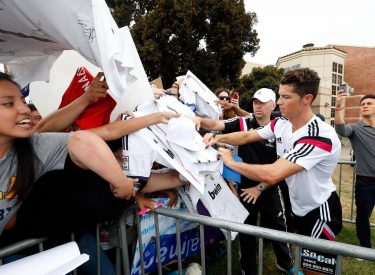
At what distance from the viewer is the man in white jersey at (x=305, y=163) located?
7.78 feet

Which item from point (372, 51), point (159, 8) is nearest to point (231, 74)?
point (159, 8)

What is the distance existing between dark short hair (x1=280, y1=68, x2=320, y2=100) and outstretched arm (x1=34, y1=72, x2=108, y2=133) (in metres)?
1.74

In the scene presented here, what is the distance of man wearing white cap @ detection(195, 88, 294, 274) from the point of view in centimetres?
316

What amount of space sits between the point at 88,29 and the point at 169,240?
1.67 m

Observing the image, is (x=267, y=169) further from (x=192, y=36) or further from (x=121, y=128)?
(x=192, y=36)

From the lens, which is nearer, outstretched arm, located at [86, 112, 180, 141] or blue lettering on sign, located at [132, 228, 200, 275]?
outstretched arm, located at [86, 112, 180, 141]

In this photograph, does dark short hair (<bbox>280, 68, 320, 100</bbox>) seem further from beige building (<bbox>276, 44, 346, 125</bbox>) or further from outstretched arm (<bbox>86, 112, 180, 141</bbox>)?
beige building (<bbox>276, 44, 346, 125</bbox>)

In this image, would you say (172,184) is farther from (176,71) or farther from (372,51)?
(372,51)

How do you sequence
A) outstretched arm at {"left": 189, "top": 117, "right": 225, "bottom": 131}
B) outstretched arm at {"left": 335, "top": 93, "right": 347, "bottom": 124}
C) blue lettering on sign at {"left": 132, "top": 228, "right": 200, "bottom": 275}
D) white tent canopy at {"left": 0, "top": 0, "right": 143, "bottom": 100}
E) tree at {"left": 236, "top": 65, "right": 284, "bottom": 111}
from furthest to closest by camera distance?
tree at {"left": 236, "top": 65, "right": 284, "bottom": 111}, outstretched arm at {"left": 335, "top": 93, "right": 347, "bottom": 124}, outstretched arm at {"left": 189, "top": 117, "right": 225, "bottom": 131}, blue lettering on sign at {"left": 132, "top": 228, "right": 200, "bottom": 275}, white tent canopy at {"left": 0, "top": 0, "right": 143, "bottom": 100}

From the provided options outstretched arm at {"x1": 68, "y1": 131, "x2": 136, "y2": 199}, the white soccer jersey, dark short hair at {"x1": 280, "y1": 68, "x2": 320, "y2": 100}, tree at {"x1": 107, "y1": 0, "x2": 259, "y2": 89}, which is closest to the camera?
outstretched arm at {"x1": 68, "y1": 131, "x2": 136, "y2": 199}

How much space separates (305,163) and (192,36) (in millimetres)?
15226

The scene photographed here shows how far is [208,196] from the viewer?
221 cm

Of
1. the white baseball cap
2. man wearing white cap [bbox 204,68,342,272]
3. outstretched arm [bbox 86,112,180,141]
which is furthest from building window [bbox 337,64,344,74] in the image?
outstretched arm [bbox 86,112,180,141]

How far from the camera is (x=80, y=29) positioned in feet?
5.23
